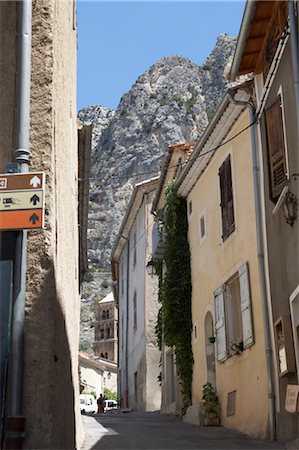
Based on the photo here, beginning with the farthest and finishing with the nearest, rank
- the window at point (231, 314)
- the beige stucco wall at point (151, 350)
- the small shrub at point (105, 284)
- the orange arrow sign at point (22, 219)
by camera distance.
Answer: the small shrub at point (105, 284) → the beige stucco wall at point (151, 350) → the window at point (231, 314) → the orange arrow sign at point (22, 219)

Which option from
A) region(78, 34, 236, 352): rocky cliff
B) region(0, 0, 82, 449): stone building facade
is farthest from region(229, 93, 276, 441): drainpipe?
region(78, 34, 236, 352): rocky cliff

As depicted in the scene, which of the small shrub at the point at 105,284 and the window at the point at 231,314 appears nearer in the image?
the window at the point at 231,314

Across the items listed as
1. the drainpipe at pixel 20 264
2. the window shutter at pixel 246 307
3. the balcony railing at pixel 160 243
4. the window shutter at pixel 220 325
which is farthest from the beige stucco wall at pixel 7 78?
the balcony railing at pixel 160 243

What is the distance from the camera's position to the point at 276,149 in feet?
36.6

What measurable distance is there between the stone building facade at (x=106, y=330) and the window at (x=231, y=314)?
8502cm

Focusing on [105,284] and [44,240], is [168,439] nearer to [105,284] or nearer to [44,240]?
[44,240]

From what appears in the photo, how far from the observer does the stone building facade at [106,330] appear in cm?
9975

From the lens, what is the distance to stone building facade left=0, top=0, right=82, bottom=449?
18.6ft

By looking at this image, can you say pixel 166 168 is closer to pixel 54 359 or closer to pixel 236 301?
pixel 236 301

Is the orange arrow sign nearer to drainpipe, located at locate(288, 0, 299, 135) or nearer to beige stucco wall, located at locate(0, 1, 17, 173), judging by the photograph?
beige stucco wall, located at locate(0, 1, 17, 173)

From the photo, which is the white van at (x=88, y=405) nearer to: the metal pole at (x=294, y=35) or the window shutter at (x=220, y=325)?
the window shutter at (x=220, y=325)

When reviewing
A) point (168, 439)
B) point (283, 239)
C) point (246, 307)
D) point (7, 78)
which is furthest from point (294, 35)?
point (168, 439)

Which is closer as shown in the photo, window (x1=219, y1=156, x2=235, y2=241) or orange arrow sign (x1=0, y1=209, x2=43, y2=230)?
orange arrow sign (x1=0, y1=209, x2=43, y2=230)

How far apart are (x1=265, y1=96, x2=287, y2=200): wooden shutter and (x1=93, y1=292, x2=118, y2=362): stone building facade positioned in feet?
291
